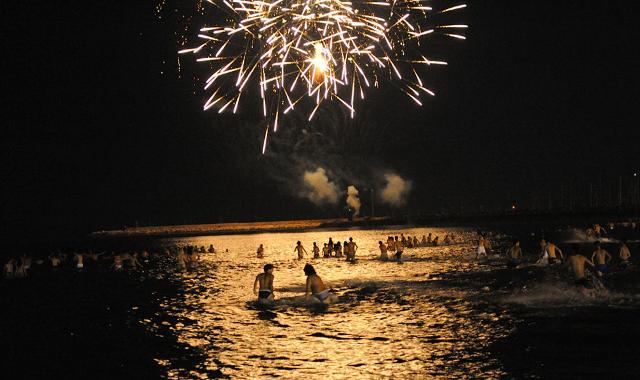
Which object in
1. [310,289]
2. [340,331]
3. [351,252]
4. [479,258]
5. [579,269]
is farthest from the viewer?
[351,252]

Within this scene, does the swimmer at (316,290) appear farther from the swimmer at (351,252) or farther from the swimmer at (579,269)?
the swimmer at (351,252)

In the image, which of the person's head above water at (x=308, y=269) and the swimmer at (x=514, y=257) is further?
the swimmer at (x=514, y=257)

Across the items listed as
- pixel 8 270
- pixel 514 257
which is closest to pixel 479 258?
pixel 514 257

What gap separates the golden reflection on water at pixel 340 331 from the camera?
1168cm

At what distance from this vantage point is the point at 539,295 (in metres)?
18.9

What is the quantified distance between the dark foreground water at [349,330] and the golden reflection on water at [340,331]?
0.04 meters

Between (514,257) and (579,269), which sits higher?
(579,269)

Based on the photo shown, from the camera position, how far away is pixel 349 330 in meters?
15.1

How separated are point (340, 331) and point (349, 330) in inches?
9.2

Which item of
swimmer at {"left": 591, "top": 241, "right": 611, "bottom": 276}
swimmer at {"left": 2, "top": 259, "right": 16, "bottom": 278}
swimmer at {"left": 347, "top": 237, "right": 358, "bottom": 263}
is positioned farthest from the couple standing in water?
swimmer at {"left": 2, "top": 259, "right": 16, "bottom": 278}

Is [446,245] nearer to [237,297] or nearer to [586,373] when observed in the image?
[237,297]

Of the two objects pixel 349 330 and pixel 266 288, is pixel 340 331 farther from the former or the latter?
pixel 266 288

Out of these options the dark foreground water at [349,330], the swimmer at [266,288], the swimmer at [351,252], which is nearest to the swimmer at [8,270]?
the dark foreground water at [349,330]

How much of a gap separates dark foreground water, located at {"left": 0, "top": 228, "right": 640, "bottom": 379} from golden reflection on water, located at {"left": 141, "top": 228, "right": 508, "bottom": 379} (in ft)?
0.13
